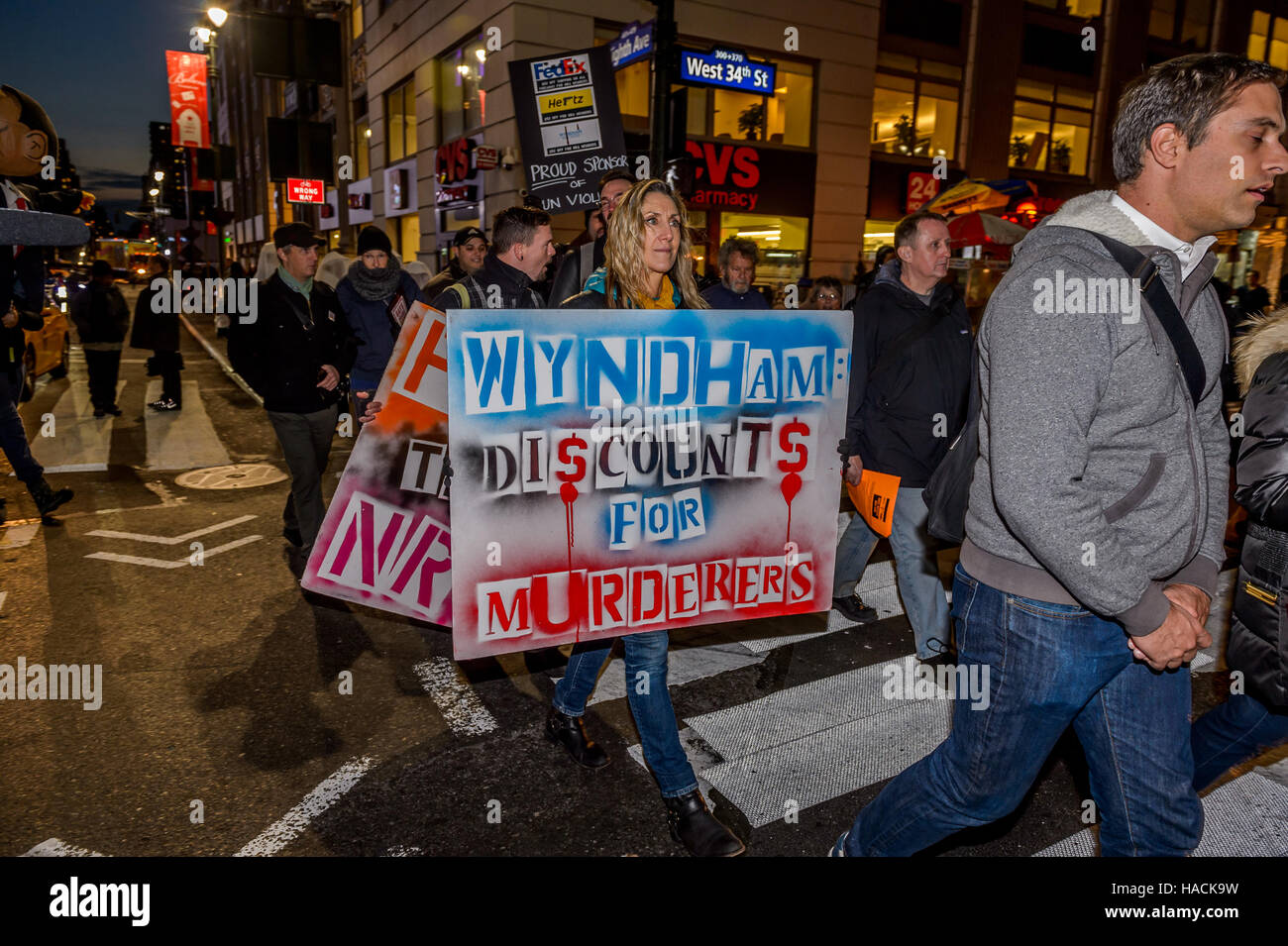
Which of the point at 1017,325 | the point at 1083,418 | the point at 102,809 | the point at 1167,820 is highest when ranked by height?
the point at 1017,325

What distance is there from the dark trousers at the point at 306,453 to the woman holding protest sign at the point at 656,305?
10.5ft

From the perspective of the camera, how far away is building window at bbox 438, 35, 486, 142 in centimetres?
1938

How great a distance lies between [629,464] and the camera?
304 centimetres

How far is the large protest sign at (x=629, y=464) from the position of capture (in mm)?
2914

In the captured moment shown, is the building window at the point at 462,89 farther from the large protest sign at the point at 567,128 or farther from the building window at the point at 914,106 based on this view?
the large protest sign at the point at 567,128

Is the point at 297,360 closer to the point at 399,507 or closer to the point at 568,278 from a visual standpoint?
the point at 568,278

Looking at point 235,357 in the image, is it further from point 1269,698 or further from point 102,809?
point 1269,698

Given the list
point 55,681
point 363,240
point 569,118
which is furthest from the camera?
point 569,118

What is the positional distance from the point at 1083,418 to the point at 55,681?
4680mm

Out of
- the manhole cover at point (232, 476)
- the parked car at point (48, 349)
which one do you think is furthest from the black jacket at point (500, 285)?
the parked car at point (48, 349)

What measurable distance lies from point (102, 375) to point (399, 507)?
10.3 m

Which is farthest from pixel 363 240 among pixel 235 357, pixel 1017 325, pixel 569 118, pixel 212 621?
pixel 1017 325

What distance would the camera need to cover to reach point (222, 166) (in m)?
37.2

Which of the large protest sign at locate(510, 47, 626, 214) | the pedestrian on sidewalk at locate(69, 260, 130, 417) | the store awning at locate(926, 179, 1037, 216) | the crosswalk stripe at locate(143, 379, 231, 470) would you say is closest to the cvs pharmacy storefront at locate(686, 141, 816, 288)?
the store awning at locate(926, 179, 1037, 216)
